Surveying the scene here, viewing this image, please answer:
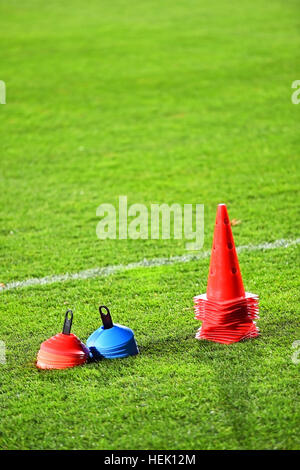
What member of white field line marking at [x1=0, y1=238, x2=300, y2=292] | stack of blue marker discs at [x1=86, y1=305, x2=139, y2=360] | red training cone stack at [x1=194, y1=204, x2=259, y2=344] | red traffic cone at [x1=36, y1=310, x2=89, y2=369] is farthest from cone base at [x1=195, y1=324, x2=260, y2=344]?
white field line marking at [x1=0, y1=238, x2=300, y2=292]

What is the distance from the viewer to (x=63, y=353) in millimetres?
4195

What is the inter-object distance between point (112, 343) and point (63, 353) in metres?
0.30

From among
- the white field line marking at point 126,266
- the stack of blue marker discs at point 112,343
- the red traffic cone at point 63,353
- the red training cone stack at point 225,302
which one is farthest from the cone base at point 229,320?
the white field line marking at point 126,266

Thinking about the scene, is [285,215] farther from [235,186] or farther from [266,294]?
[266,294]

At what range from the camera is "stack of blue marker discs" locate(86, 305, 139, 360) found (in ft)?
14.0

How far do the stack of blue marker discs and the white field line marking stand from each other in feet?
5.43

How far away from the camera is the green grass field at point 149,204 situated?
145 inches

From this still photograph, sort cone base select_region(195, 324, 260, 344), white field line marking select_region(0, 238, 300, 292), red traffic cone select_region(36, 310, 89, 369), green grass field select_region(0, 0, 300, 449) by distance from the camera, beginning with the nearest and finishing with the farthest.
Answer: green grass field select_region(0, 0, 300, 449)
red traffic cone select_region(36, 310, 89, 369)
cone base select_region(195, 324, 260, 344)
white field line marking select_region(0, 238, 300, 292)

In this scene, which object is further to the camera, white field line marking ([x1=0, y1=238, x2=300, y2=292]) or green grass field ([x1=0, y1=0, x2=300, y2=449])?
white field line marking ([x1=0, y1=238, x2=300, y2=292])

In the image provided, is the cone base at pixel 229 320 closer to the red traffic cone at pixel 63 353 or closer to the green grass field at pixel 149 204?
the green grass field at pixel 149 204

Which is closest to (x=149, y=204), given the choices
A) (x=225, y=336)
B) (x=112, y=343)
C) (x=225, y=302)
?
(x=225, y=302)

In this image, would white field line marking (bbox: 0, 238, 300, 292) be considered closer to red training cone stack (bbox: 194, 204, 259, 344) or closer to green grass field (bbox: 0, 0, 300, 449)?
green grass field (bbox: 0, 0, 300, 449)

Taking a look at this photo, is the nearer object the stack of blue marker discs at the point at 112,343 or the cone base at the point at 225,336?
the stack of blue marker discs at the point at 112,343

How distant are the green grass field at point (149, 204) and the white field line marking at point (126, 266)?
0.11 m
